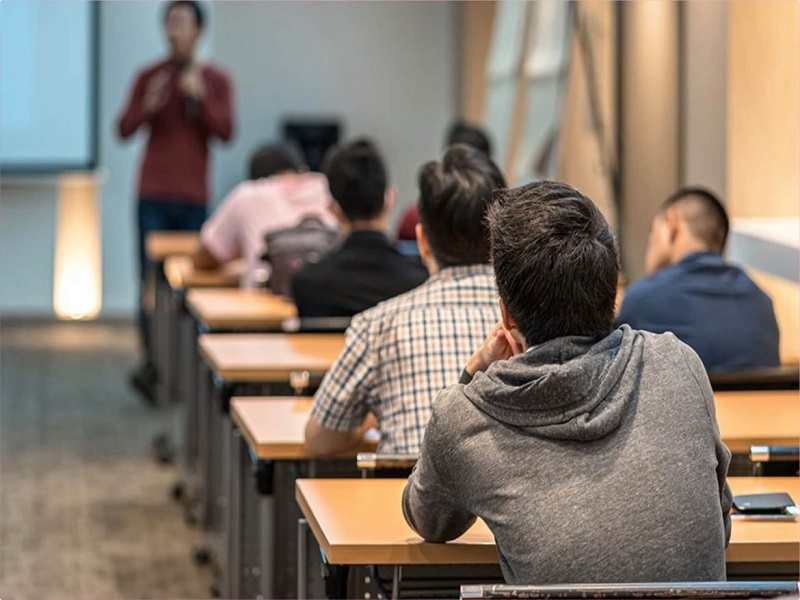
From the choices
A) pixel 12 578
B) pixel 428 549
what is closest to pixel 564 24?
pixel 12 578

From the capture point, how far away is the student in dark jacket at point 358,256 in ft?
14.5

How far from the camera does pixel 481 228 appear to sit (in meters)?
3.08

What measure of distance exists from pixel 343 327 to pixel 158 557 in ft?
3.94

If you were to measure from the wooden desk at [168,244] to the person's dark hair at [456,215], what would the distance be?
3.74m

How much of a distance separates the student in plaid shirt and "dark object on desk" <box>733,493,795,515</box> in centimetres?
62

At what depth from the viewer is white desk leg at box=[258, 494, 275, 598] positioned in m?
3.65

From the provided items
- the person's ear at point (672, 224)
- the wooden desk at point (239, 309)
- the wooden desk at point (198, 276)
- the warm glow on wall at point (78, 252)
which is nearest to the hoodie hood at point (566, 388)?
the person's ear at point (672, 224)

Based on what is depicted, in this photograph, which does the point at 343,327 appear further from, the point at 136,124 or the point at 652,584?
the point at 136,124

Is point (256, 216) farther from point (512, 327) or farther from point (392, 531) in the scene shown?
point (512, 327)

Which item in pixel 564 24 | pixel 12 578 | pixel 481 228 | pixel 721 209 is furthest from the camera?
pixel 564 24

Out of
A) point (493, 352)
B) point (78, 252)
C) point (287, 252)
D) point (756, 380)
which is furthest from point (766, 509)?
point (78, 252)

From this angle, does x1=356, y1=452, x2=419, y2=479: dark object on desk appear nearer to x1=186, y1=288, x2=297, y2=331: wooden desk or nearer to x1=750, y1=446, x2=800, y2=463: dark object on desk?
x1=750, y1=446, x2=800, y2=463: dark object on desk

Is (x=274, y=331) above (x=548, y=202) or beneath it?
beneath

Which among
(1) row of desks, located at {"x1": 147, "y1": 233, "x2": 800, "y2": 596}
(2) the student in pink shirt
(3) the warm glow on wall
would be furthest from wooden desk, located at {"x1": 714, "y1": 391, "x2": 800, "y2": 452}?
(3) the warm glow on wall
